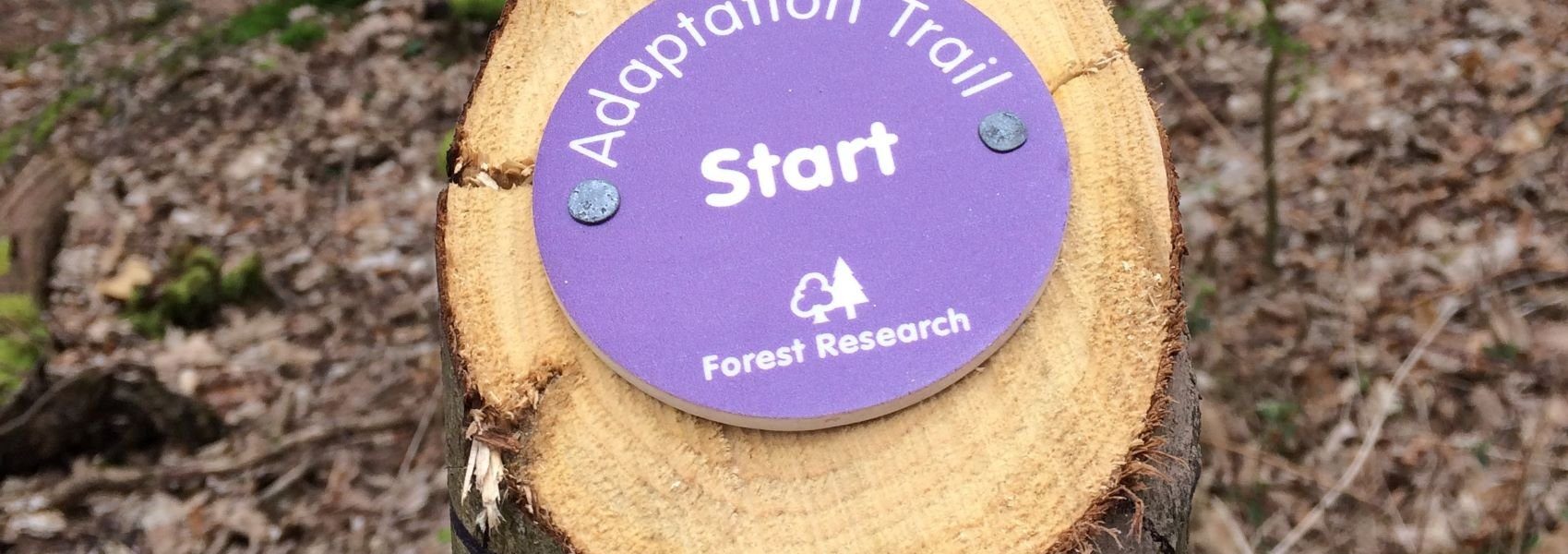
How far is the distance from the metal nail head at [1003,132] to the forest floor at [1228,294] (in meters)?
1.30

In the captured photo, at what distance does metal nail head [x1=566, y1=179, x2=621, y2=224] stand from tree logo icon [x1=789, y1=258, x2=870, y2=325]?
0.83ft

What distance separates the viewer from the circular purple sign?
1117mm

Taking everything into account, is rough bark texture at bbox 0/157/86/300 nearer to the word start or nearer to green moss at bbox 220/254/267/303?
green moss at bbox 220/254/267/303

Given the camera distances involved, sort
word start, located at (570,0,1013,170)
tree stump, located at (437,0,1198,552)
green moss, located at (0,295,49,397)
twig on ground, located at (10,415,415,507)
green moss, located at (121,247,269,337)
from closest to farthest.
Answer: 1. tree stump, located at (437,0,1198,552)
2. word start, located at (570,0,1013,170)
3. twig on ground, located at (10,415,415,507)
4. green moss, located at (0,295,49,397)
5. green moss, located at (121,247,269,337)

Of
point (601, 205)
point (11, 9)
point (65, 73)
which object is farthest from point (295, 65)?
point (601, 205)

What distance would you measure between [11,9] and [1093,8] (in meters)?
6.32

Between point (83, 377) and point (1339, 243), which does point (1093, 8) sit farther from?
point (83, 377)

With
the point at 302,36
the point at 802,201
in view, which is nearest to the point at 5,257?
the point at 302,36

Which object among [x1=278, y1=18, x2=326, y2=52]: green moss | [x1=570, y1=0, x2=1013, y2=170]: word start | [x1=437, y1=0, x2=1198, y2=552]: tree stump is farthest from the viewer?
[x1=278, y1=18, x2=326, y2=52]: green moss

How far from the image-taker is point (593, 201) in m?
1.21

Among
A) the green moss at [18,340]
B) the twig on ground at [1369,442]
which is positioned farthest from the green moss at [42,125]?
the twig on ground at [1369,442]

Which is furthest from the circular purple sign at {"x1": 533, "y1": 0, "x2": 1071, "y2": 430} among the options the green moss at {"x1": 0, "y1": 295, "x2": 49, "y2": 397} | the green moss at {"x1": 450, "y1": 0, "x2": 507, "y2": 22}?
the green moss at {"x1": 450, "y1": 0, "x2": 507, "y2": 22}

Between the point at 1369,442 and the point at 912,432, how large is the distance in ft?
5.87

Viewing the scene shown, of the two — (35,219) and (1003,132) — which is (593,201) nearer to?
(1003,132)
